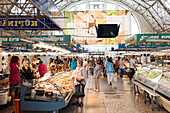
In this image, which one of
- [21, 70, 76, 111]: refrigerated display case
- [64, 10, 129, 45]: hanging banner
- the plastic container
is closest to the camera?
[21, 70, 76, 111]: refrigerated display case

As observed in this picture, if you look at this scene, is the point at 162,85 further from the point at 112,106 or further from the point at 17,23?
the point at 17,23

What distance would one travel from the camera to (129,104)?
5555 millimetres

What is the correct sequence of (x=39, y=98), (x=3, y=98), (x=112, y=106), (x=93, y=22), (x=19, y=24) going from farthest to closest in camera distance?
(x=93, y=22) → (x=19, y=24) → (x=112, y=106) → (x=3, y=98) → (x=39, y=98)

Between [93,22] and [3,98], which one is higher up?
[93,22]

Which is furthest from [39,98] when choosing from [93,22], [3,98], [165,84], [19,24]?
[93,22]

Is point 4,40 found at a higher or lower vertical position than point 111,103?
higher

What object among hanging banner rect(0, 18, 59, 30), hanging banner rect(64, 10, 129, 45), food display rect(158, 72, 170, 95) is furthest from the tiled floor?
hanging banner rect(64, 10, 129, 45)

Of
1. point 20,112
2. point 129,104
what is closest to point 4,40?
point 20,112

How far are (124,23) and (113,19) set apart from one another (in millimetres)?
1819

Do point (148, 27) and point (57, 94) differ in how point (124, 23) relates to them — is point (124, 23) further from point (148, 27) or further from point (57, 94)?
point (57, 94)

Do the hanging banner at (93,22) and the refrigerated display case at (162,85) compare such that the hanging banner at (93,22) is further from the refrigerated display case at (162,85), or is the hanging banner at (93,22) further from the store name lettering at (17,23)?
the refrigerated display case at (162,85)

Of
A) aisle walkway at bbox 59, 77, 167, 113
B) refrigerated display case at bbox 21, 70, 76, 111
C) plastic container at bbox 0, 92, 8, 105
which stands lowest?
aisle walkway at bbox 59, 77, 167, 113

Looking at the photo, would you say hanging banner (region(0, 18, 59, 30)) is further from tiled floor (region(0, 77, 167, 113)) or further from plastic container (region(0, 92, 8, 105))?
tiled floor (region(0, 77, 167, 113))

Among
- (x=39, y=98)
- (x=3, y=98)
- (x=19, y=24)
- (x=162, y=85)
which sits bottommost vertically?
(x=3, y=98)
